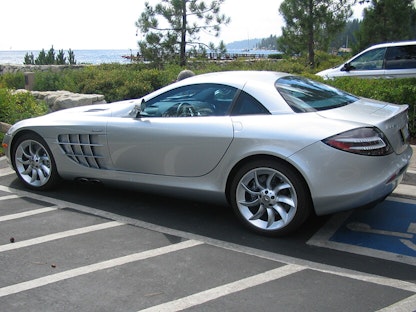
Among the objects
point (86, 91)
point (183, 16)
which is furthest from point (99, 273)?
point (183, 16)

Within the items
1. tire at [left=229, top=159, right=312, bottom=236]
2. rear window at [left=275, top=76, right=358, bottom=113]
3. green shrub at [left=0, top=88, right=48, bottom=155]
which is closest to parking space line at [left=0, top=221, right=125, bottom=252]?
tire at [left=229, top=159, right=312, bottom=236]

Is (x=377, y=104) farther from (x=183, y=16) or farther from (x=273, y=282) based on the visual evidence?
(x=183, y=16)

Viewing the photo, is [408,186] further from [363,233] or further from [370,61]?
[370,61]

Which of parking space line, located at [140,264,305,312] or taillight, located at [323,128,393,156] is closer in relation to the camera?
parking space line, located at [140,264,305,312]

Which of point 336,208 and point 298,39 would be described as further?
point 298,39

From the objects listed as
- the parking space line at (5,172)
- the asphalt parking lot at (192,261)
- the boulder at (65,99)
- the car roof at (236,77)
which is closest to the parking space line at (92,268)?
the asphalt parking lot at (192,261)

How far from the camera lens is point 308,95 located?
4406mm

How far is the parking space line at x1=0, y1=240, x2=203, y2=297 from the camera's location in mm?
3346

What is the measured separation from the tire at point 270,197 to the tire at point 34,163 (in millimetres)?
2370

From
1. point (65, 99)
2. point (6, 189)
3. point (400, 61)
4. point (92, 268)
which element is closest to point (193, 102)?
point (92, 268)

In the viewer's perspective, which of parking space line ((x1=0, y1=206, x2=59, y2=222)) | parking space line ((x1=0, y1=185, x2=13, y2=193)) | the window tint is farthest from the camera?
parking space line ((x1=0, y1=185, x2=13, y2=193))

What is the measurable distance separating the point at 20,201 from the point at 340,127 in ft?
11.8

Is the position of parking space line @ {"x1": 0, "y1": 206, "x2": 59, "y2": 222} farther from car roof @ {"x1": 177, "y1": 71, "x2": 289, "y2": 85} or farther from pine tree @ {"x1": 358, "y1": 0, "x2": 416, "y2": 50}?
pine tree @ {"x1": 358, "y1": 0, "x2": 416, "y2": 50}

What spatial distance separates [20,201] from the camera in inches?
208
